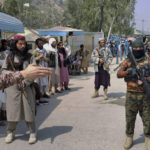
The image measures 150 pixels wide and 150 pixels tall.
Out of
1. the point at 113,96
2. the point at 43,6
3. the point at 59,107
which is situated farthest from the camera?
the point at 43,6

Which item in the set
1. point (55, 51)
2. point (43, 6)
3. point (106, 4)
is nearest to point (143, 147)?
point (55, 51)

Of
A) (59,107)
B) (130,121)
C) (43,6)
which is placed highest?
(43,6)

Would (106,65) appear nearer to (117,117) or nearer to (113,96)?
(113,96)

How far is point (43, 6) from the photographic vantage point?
129875mm

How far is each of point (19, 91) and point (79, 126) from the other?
1.54 metres

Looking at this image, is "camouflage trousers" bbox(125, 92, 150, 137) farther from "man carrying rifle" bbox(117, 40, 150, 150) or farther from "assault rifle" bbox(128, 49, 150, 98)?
"assault rifle" bbox(128, 49, 150, 98)

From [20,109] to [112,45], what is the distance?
655 inches

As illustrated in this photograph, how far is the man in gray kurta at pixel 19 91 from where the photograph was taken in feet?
12.5

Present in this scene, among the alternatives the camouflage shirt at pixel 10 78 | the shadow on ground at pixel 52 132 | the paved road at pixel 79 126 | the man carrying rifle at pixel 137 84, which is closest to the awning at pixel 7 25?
the paved road at pixel 79 126

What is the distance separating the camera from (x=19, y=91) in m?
3.91

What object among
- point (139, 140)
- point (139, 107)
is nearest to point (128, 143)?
point (139, 140)

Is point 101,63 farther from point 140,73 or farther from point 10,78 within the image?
point 10,78

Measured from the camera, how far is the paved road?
405cm

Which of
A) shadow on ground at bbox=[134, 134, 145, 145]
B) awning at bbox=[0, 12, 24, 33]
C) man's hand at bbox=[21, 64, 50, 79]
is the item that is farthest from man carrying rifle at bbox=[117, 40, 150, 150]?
awning at bbox=[0, 12, 24, 33]
